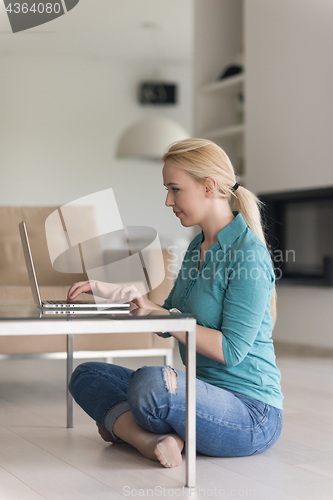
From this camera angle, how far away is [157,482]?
139 centimetres

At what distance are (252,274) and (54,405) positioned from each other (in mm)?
1190

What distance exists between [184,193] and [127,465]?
69 cm

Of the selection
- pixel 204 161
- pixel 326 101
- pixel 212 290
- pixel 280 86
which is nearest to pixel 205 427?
pixel 212 290

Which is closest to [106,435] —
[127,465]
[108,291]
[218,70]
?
[127,465]

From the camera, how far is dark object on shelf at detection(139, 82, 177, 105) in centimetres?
700

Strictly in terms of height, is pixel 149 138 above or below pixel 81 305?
above

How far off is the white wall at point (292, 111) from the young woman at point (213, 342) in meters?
2.18

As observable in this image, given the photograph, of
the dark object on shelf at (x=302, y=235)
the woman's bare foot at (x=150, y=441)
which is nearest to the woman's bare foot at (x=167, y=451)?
the woman's bare foot at (x=150, y=441)

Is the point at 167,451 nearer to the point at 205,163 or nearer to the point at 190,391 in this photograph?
the point at 190,391

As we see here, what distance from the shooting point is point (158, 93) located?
7.10m

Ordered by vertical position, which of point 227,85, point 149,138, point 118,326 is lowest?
point 118,326
